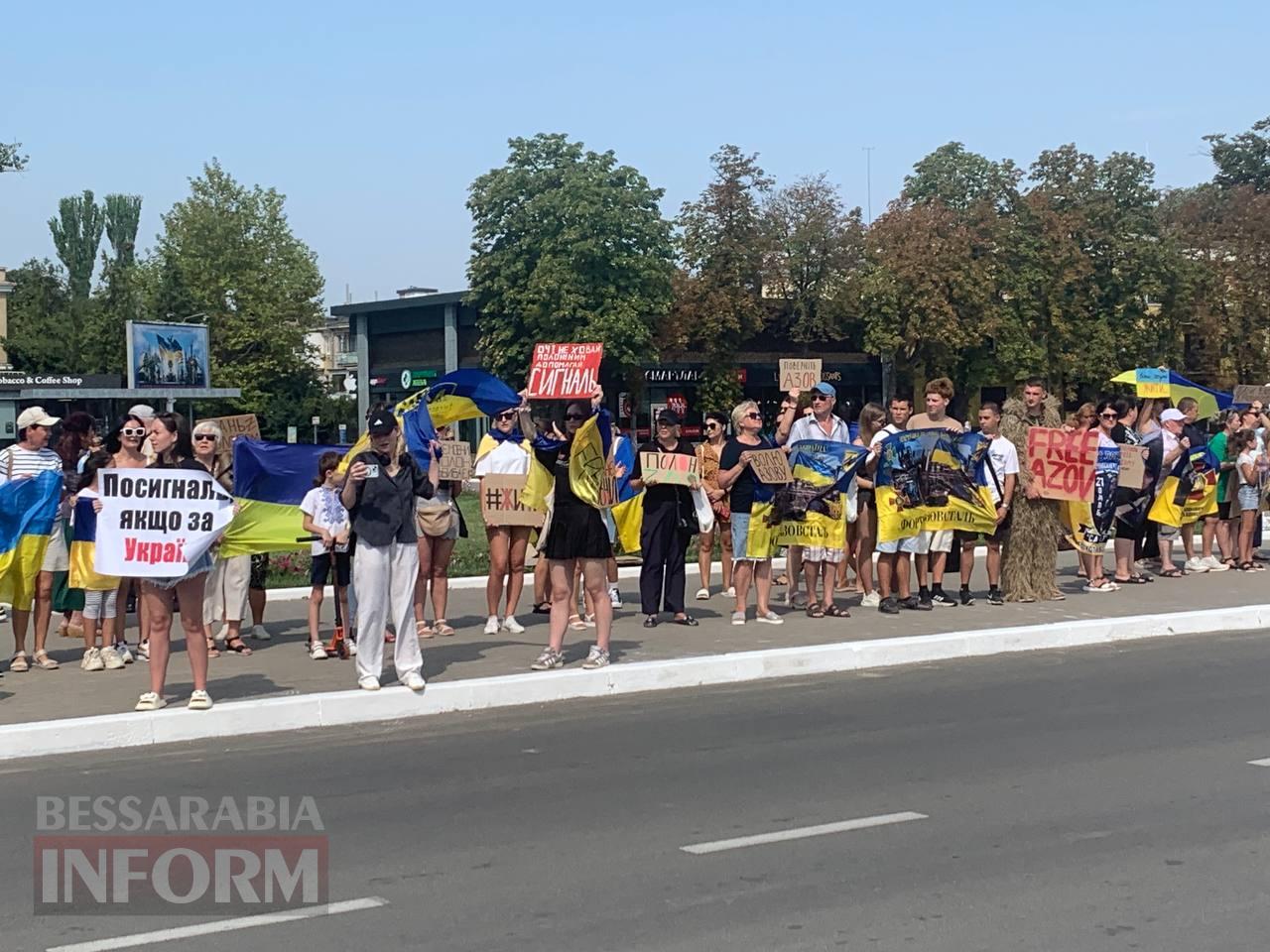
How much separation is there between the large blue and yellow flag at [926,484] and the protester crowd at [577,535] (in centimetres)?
9

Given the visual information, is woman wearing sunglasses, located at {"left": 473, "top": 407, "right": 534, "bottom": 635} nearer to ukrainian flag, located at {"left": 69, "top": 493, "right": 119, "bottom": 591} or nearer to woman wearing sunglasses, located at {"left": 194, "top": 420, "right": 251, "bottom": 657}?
woman wearing sunglasses, located at {"left": 194, "top": 420, "right": 251, "bottom": 657}

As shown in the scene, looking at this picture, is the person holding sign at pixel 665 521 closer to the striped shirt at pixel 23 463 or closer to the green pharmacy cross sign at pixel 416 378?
the striped shirt at pixel 23 463

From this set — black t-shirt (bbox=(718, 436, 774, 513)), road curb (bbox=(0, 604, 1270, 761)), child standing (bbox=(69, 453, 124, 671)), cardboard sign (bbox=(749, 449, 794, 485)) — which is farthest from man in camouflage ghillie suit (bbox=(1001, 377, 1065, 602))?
child standing (bbox=(69, 453, 124, 671))

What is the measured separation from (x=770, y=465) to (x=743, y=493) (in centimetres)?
35

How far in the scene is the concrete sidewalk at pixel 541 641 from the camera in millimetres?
10312

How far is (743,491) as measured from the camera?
13.4m

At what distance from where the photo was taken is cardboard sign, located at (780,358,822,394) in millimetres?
19953

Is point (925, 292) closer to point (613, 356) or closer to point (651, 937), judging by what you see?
point (613, 356)

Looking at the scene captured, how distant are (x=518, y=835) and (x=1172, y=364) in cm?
5284

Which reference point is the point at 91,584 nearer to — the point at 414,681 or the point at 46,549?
the point at 46,549

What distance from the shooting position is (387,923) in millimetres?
5719

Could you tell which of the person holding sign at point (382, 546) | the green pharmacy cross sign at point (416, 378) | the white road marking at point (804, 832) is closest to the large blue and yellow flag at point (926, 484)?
the person holding sign at point (382, 546)

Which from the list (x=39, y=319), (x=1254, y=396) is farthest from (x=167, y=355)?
(x=1254, y=396)

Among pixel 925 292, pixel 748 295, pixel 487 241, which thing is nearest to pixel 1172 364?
pixel 925 292
